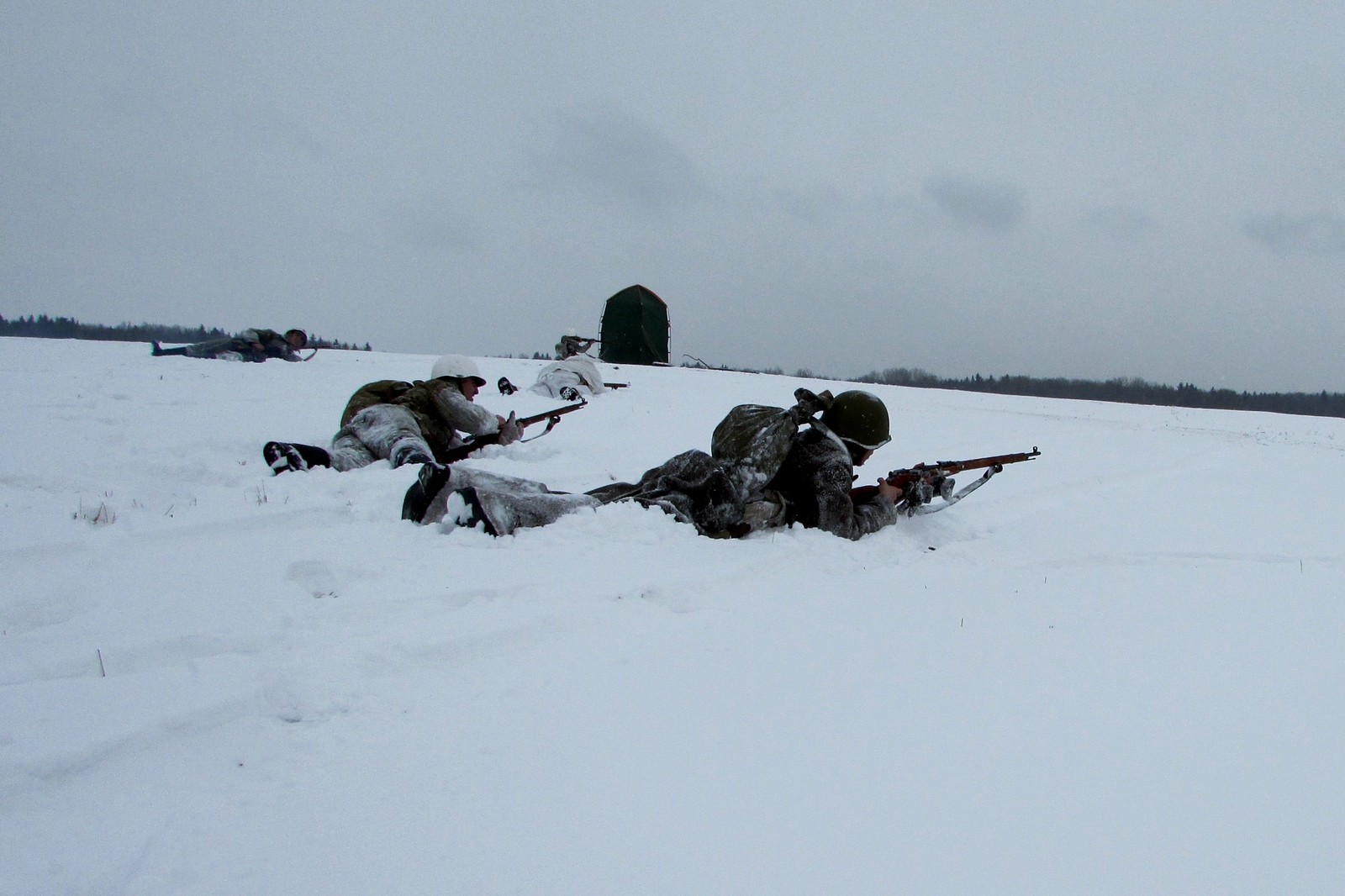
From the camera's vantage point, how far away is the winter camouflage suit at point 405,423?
A: 591 centimetres

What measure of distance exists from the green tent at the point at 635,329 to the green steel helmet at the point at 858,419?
20909mm

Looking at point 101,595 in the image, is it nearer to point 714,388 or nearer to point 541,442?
point 541,442

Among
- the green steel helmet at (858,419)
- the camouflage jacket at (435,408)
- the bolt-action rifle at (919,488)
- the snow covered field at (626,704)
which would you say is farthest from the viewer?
the camouflage jacket at (435,408)

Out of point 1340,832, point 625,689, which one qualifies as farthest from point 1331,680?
point 625,689

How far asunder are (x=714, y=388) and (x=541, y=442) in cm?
842

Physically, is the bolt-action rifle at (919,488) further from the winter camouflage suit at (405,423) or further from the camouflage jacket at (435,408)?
the camouflage jacket at (435,408)

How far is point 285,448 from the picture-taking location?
215 inches

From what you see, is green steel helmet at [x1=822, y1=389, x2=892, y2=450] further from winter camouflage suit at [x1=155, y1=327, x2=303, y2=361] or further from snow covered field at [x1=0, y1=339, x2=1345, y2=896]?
winter camouflage suit at [x1=155, y1=327, x2=303, y2=361]

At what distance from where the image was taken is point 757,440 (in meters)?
4.84

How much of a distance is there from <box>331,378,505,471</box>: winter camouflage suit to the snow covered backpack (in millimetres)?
2568

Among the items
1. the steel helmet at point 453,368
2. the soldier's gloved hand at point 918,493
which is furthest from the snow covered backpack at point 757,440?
the steel helmet at point 453,368

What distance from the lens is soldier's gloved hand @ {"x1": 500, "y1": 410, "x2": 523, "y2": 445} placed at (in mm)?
7111

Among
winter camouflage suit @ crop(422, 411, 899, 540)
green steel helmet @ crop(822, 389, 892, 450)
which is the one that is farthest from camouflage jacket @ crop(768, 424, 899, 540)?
green steel helmet @ crop(822, 389, 892, 450)

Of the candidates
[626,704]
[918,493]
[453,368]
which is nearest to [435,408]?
[453,368]
